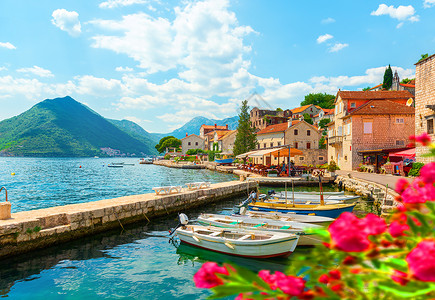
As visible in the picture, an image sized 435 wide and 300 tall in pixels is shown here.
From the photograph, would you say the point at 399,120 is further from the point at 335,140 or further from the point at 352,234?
the point at 352,234

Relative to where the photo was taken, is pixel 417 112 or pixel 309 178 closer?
pixel 417 112

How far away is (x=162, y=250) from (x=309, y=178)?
22.7 meters

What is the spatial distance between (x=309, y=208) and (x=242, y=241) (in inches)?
245

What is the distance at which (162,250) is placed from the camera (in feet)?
37.3

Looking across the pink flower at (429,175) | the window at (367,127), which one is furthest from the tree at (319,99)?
the pink flower at (429,175)

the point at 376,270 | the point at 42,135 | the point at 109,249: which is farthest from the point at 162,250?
the point at 42,135

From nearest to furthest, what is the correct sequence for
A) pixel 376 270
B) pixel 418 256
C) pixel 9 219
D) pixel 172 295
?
pixel 418 256, pixel 376 270, pixel 172 295, pixel 9 219

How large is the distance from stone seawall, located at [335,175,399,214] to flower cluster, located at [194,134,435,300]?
44.9ft

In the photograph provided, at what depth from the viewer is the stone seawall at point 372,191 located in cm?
1521

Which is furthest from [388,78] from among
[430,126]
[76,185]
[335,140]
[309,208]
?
[76,185]

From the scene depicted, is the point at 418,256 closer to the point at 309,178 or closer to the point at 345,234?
the point at 345,234

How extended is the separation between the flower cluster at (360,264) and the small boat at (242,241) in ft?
28.2

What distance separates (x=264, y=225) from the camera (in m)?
11.7

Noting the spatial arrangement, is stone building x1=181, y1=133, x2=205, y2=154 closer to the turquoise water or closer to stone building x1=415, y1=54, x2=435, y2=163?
the turquoise water
